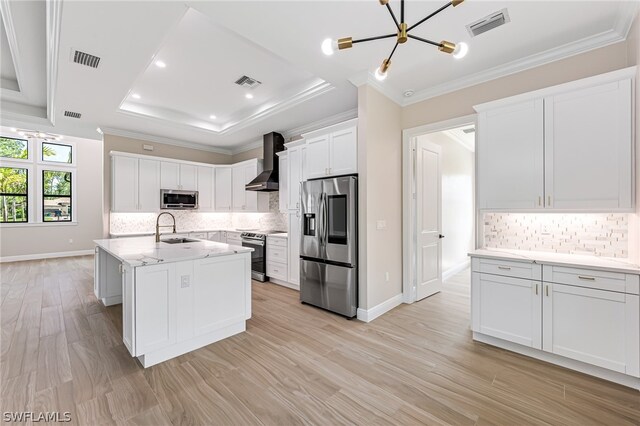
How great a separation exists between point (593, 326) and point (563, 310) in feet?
0.67

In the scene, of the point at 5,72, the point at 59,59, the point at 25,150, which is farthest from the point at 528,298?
the point at 25,150

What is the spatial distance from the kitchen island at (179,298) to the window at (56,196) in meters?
7.35

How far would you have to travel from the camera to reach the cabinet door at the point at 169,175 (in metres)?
6.02

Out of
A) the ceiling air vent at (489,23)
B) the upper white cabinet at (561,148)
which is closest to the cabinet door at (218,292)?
the upper white cabinet at (561,148)

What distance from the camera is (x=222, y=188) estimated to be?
22.4 feet

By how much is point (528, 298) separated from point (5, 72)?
747 centimetres

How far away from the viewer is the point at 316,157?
13.2ft

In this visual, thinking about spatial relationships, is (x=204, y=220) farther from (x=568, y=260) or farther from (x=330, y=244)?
(x=568, y=260)

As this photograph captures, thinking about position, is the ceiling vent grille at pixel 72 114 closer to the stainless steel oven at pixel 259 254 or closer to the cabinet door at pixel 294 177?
the stainless steel oven at pixel 259 254

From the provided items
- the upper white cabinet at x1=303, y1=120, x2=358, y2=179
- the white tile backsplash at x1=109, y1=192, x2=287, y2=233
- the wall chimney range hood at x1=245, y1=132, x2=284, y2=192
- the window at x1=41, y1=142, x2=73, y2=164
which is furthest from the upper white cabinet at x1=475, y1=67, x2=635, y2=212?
the window at x1=41, y1=142, x2=73, y2=164

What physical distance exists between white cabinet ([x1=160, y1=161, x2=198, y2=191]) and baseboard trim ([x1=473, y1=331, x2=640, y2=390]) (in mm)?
6216

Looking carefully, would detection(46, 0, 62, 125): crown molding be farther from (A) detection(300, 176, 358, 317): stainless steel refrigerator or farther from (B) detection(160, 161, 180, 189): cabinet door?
(A) detection(300, 176, 358, 317): stainless steel refrigerator

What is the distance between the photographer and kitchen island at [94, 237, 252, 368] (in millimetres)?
2340

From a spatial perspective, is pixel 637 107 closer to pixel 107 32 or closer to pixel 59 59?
pixel 107 32
